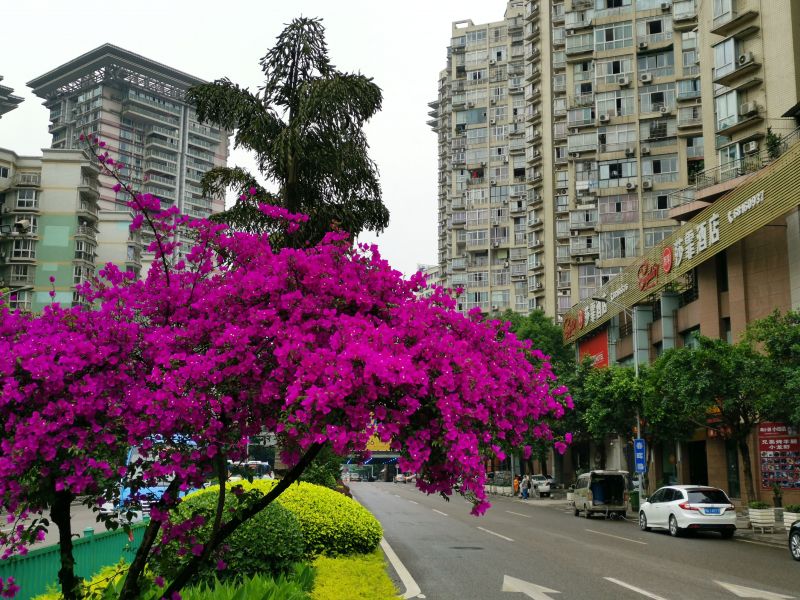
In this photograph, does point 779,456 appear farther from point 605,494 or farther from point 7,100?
point 7,100

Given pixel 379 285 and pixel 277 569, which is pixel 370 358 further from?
pixel 277 569

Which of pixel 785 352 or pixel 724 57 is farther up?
pixel 724 57

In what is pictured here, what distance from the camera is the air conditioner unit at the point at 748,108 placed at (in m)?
36.0

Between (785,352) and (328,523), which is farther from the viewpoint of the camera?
(785,352)

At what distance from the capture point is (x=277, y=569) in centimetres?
1025

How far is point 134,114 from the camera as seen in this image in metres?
146

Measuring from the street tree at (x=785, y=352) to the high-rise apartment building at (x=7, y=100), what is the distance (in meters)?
117

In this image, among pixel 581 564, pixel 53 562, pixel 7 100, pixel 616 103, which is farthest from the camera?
pixel 7 100

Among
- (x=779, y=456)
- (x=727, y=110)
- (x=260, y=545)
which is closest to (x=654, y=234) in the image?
(x=727, y=110)

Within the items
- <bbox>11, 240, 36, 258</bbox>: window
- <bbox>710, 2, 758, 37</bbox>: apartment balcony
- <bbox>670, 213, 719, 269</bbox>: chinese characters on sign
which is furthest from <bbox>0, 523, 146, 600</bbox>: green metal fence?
<bbox>11, 240, 36, 258</bbox>: window

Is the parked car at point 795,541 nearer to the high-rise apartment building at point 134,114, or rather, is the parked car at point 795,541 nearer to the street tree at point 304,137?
the street tree at point 304,137

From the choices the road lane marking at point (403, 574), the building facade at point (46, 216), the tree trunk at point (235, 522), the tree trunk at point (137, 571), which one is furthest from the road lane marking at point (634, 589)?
the building facade at point (46, 216)

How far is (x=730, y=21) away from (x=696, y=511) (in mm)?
23160

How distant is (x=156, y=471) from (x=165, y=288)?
58.6 inches
